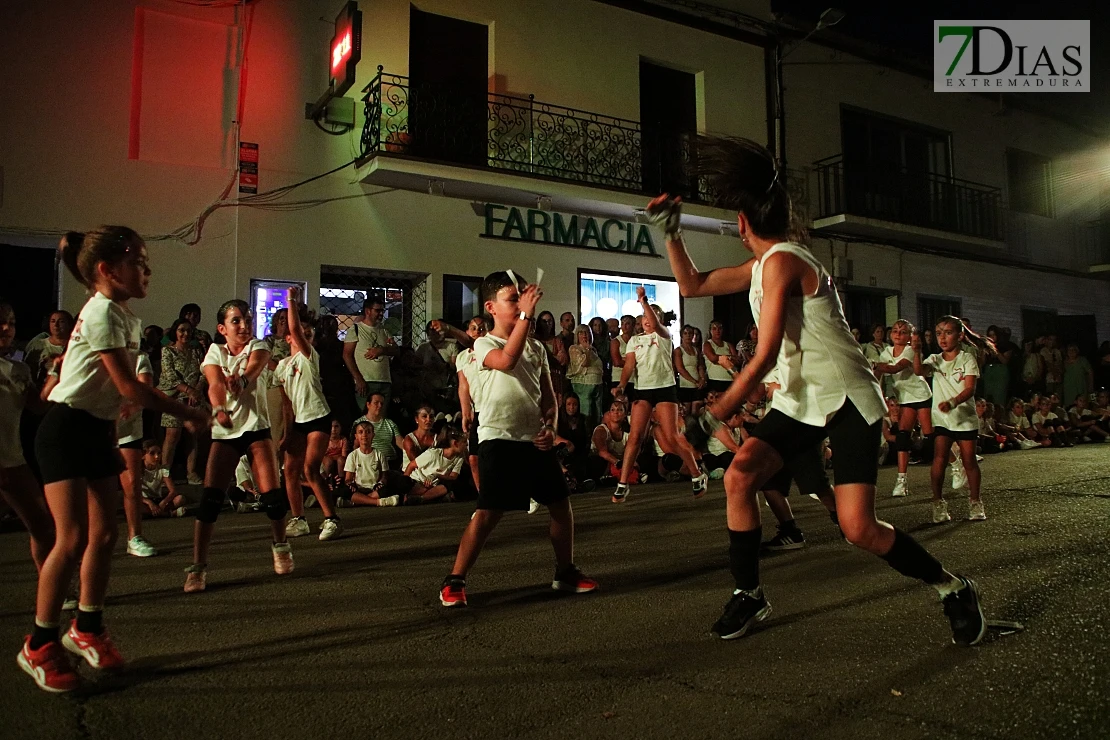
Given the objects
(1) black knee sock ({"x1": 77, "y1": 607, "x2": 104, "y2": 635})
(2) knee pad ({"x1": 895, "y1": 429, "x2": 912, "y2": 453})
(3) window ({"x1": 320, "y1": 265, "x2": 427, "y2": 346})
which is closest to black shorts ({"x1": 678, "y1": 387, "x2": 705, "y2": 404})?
(2) knee pad ({"x1": 895, "y1": 429, "x2": 912, "y2": 453})

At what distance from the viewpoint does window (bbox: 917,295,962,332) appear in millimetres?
19609

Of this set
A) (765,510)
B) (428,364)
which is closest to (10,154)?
(428,364)

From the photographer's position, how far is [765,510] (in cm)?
802

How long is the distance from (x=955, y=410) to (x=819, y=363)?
4.18 meters

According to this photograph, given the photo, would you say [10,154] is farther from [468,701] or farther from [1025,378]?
[1025,378]

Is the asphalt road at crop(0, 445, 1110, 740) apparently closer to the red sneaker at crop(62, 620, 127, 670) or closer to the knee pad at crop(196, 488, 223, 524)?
the red sneaker at crop(62, 620, 127, 670)

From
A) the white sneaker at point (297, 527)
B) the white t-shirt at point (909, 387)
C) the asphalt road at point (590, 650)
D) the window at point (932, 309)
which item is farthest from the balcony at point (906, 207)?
the white sneaker at point (297, 527)

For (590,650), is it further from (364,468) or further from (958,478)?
(958,478)

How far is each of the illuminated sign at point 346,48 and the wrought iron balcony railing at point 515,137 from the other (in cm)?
51

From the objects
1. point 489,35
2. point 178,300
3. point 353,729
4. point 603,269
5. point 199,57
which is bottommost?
point 353,729

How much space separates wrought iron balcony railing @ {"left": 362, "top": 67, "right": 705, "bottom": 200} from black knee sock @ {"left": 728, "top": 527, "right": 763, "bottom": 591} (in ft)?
29.7

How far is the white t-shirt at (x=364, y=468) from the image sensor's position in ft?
31.5

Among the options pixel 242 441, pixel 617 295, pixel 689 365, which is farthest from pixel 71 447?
pixel 617 295

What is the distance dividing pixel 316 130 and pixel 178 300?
11.0 ft
